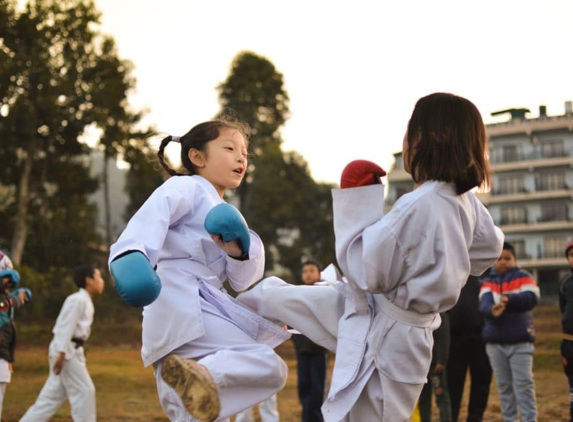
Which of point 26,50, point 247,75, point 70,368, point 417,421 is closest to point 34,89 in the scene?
point 26,50

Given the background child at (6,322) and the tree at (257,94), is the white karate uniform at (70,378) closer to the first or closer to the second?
the background child at (6,322)

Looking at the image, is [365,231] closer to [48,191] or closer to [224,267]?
[224,267]

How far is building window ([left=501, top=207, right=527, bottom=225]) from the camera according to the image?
36.0 m

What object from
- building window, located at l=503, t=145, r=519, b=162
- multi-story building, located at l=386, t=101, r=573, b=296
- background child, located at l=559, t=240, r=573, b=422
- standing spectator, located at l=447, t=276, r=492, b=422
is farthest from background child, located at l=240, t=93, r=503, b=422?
building window, located at l=503, t=145, r=519, b=162

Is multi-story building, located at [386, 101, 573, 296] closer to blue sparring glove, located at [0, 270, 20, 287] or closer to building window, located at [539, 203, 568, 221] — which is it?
building window, located at [539, 203, 568, 221]

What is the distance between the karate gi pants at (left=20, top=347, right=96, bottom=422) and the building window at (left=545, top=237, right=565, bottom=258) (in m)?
27.8

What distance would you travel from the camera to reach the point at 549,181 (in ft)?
118

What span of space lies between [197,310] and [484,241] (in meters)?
1.29

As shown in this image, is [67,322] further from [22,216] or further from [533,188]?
[533,188]

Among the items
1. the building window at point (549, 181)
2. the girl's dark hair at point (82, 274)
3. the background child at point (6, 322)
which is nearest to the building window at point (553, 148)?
the building window at point (549, 181)

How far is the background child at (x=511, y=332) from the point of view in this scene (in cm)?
739

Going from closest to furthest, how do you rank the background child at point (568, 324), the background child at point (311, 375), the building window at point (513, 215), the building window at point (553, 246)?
the background child at point (568, 324) < the background child at point (311, 375) < the building window at point (553, 246) < the building window at point (513, 215)

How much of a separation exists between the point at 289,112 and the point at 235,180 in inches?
1349

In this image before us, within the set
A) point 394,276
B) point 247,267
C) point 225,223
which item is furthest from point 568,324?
point 225,223
